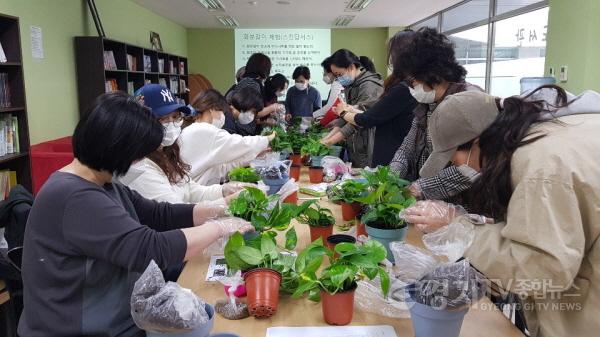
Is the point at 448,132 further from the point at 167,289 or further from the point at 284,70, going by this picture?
the point at 284,70

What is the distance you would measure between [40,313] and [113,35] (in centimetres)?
555

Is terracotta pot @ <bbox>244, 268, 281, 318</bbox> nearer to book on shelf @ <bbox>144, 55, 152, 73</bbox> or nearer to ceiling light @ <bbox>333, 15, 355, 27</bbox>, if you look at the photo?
book on shelf @ <bbox>144, 55, 152, 73</bbox>

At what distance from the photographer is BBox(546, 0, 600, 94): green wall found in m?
3.70

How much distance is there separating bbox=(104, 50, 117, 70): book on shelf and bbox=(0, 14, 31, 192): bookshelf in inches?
70.2

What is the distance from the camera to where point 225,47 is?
9.81 m

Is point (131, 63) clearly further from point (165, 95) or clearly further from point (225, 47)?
point (165, 95)

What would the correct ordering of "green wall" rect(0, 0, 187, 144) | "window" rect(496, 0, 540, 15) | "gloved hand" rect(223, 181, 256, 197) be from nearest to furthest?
1. "gloved hand" rect(223, 181, 256, 197)
2. "green wall" rect(0, 0, 187, 144)
3. "window" rect(496, 0, 540, 15)

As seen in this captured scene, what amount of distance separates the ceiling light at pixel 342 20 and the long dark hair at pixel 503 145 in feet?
24.9

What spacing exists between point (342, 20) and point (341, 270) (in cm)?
831

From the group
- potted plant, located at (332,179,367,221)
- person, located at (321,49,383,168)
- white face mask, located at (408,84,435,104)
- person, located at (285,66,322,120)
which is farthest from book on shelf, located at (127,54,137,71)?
potted plant, located at (332,179,367,221)

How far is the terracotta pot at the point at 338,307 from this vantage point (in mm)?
1021

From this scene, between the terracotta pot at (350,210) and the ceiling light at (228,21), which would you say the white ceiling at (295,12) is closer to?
the ceiling light at (228,21)

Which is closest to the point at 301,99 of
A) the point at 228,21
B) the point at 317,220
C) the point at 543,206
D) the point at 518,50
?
the point at 518,50

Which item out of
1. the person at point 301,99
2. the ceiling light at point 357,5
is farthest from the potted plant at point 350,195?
the ceiling light at point 357,5
